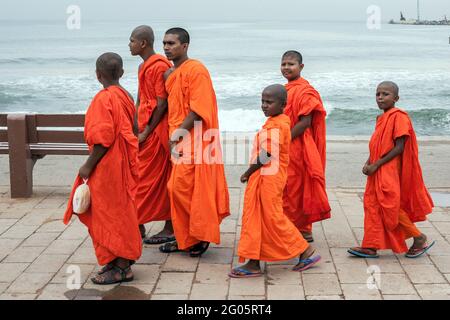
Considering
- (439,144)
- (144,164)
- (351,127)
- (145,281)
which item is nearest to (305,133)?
(144,164)

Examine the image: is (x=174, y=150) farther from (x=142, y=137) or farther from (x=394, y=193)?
(x=394, y=193)

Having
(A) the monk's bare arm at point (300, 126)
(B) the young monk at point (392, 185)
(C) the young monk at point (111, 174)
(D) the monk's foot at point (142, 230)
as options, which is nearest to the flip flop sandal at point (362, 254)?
(B) the young monk at point (392, 185)

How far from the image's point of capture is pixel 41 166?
988cm

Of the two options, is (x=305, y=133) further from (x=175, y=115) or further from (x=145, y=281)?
(x=145, y=281)

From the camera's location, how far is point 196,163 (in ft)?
19.0

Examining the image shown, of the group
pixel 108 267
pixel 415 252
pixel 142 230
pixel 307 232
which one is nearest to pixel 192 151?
pixel 108 267

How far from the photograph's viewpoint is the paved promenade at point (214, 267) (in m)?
5.16

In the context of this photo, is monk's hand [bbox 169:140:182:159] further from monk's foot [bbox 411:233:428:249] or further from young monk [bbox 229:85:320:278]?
monk's foot [bbox 411:233:428:249]

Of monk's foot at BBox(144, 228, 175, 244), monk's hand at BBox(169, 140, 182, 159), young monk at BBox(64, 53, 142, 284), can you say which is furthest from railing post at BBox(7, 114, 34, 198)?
young monk at BBox(64, 53, 142, 284)

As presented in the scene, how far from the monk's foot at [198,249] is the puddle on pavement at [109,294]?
88 centimetres

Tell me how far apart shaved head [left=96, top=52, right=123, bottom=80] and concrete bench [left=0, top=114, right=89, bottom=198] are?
10.1 ft

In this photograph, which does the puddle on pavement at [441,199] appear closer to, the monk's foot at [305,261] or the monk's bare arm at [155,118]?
the monk's foot at [305,261]

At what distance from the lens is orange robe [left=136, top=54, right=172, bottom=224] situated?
20.1 ft
